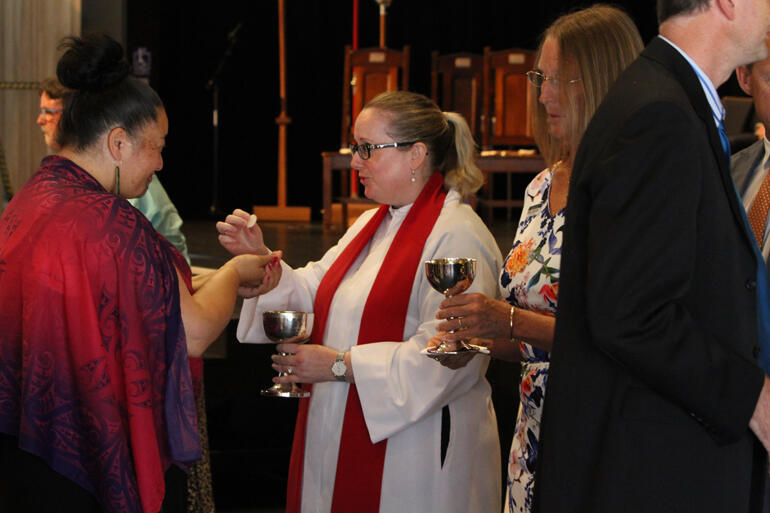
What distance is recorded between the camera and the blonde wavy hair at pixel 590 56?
2.12m

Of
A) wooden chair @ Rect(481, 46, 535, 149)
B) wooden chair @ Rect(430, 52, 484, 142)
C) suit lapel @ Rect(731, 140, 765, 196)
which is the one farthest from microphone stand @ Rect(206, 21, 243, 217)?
suit lapel @ Rect(731, 140, 765, 196)

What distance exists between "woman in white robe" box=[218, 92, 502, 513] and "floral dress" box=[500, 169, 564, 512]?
0.22 metres

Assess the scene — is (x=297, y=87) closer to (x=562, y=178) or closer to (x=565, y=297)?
(x=562, y=178)

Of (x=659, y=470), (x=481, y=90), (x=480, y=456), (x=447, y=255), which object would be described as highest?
(x=481, y=90)

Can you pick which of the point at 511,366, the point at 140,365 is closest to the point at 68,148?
the point at 140,365

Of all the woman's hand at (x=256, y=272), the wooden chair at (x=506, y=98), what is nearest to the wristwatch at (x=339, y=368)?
the woman's hand at (x=256, y=272)

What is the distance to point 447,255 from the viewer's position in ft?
8.46

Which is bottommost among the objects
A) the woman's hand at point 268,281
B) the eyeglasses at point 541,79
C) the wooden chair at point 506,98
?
the woman's hand at point 268,281

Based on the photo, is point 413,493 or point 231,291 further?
point 413,493

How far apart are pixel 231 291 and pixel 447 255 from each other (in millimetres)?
615

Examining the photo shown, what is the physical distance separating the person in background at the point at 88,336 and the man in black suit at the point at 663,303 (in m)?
0.87

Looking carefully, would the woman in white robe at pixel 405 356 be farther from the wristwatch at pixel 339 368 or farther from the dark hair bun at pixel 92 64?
the dark hair bun at pixel 92 64

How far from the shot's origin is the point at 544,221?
2.29 meters

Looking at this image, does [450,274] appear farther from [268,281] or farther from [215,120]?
[215,120]
